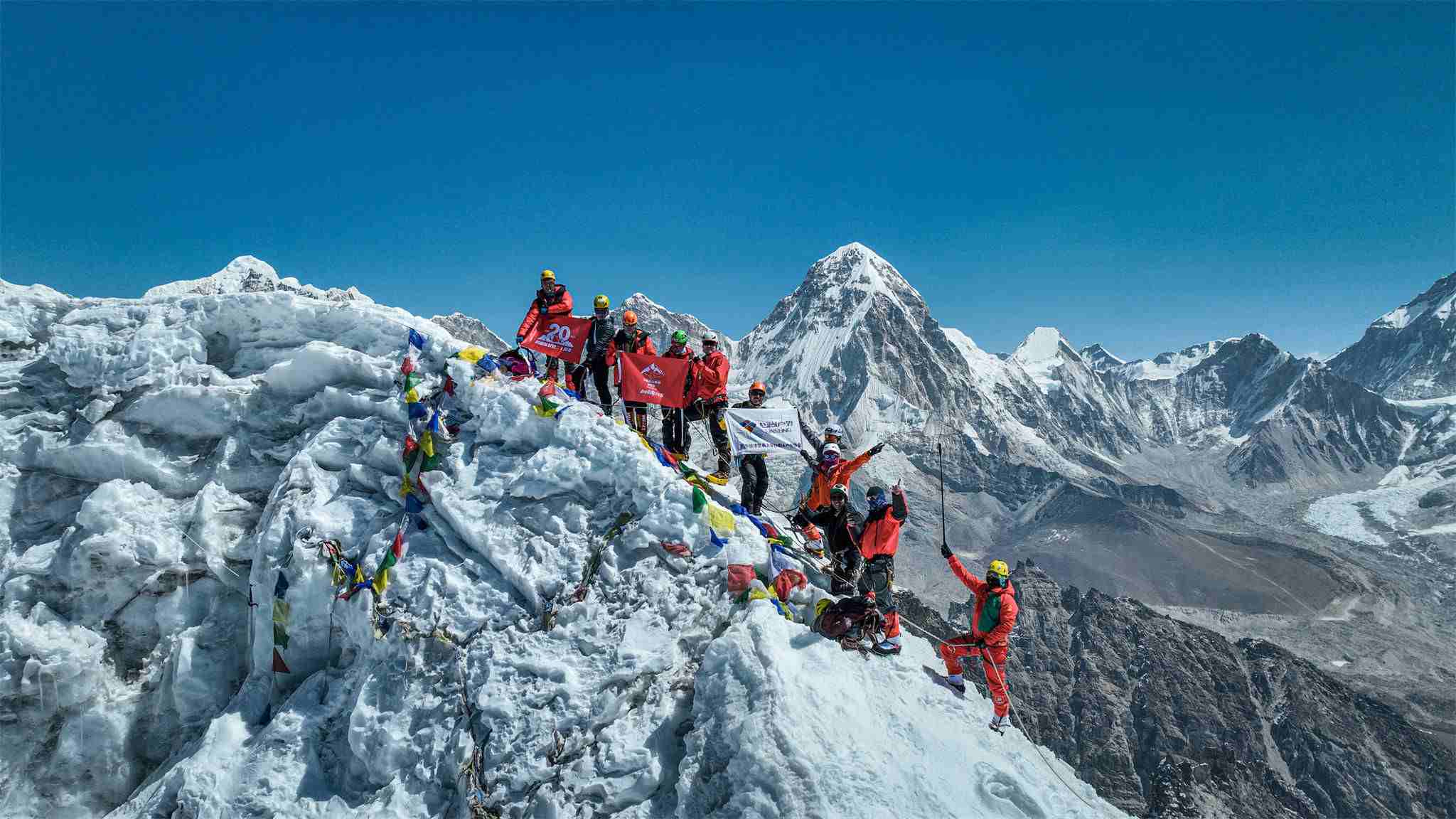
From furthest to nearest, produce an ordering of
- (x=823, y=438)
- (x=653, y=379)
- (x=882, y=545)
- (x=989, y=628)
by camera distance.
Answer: (x=653, y=379) → (x=823, y=438) → (x=882, y=545) → (x=989, y=628)

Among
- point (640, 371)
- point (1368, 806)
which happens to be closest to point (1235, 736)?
point (1368, 806)

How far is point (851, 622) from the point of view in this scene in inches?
391

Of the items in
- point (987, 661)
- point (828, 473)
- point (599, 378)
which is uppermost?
point (599, 378)

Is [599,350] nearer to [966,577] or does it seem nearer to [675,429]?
[675,429]

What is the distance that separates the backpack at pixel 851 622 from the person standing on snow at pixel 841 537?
1.28m

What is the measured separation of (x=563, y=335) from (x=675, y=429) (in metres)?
3.35

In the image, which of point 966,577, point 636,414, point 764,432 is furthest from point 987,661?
point 636,414

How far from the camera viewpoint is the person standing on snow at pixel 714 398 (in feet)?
47.4

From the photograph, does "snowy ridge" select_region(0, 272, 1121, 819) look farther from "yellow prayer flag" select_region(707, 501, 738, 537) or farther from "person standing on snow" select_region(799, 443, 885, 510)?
"person standing on snow" select_region(799, 443, 885, 510)

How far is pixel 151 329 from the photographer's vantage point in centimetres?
1412

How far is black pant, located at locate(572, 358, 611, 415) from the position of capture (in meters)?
14.9

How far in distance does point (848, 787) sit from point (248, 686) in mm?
9690

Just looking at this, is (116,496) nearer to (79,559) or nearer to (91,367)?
(79,559)

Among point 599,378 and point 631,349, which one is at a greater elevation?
point 631,349
